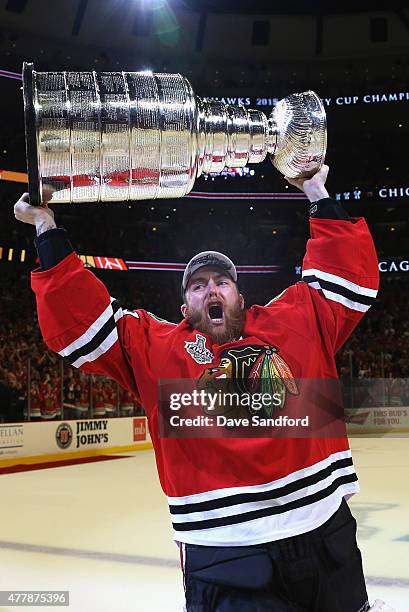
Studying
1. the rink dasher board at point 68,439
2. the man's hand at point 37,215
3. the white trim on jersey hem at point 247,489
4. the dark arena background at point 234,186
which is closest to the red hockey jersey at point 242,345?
the white trim on jersey hem at point 247,489

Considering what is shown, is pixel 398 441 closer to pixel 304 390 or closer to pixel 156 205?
pixel 156 205

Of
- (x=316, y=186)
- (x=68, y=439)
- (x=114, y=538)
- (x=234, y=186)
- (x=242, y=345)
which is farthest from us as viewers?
(x=234, y=186)

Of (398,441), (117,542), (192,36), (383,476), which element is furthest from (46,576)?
(192,36)

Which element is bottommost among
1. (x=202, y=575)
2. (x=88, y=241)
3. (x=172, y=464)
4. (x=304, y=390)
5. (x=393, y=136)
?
(x=202, y=575)

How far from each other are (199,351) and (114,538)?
13.9 ft

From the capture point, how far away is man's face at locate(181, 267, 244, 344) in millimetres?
1857

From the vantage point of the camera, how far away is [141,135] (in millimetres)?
1755

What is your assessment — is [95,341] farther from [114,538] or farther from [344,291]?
[114,538]

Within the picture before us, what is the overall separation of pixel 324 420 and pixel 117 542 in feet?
13.3

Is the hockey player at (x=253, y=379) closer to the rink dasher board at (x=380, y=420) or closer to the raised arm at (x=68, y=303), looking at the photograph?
the raised arm at (x=68, y=303)

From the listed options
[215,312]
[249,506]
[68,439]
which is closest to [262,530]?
[249,506]

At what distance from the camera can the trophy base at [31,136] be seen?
167 centimetres

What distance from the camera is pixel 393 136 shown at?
78.2 ft

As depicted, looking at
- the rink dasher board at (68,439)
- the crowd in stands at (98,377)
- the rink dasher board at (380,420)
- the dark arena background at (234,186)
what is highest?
the dark arena background at (234,186)
